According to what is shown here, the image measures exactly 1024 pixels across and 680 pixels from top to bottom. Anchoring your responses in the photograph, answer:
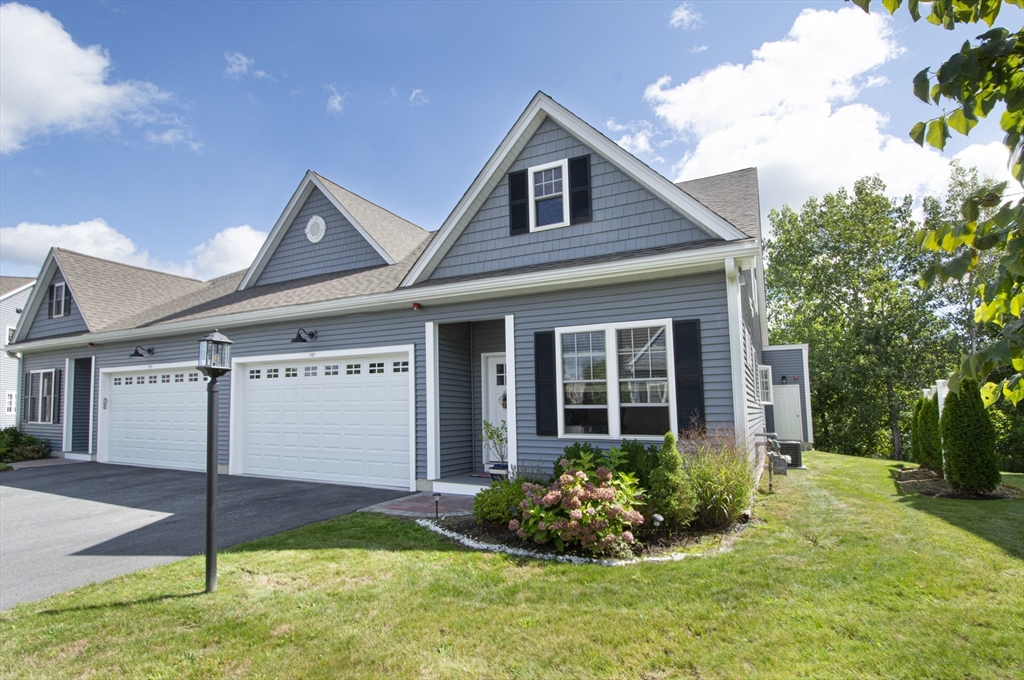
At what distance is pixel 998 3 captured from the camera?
172 centimetres

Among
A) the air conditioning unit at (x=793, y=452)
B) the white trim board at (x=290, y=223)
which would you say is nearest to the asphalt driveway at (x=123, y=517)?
the white trim board at (x=290, y=223)

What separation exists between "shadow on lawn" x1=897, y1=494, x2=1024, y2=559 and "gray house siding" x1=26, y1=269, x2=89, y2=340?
63.9 feet

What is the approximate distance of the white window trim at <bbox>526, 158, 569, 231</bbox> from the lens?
902 centimetres

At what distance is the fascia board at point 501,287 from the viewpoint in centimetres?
753

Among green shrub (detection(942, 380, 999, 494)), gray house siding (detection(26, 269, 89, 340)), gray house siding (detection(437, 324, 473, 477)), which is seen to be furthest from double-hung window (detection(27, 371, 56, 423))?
green shrub (detection(942, 380, 999, 494))

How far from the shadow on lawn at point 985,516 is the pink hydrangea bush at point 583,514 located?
386cm

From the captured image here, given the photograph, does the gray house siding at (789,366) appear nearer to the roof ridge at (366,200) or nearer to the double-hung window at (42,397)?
the roof ridge at (366,200)


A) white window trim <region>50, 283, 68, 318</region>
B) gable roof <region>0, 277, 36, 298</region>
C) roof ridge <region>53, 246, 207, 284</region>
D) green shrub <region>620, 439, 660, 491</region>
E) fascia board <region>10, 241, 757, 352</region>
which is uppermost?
gable roof <region>0, 277, 36, 298</region>

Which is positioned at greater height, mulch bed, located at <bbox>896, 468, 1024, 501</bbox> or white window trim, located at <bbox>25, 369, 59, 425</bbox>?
white window trim, located at <bbox>25, 369, 59, 425</bbox>

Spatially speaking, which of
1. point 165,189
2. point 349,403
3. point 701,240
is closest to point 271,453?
point 349,403

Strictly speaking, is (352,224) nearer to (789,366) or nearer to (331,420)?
(331,420)

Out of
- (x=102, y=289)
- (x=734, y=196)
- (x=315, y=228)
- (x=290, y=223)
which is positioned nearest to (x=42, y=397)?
(x=102, y=289)

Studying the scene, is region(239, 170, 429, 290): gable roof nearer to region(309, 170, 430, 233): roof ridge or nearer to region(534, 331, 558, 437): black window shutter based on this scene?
region(309, 170, 430, 233): roof ridge

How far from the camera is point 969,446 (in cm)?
879
